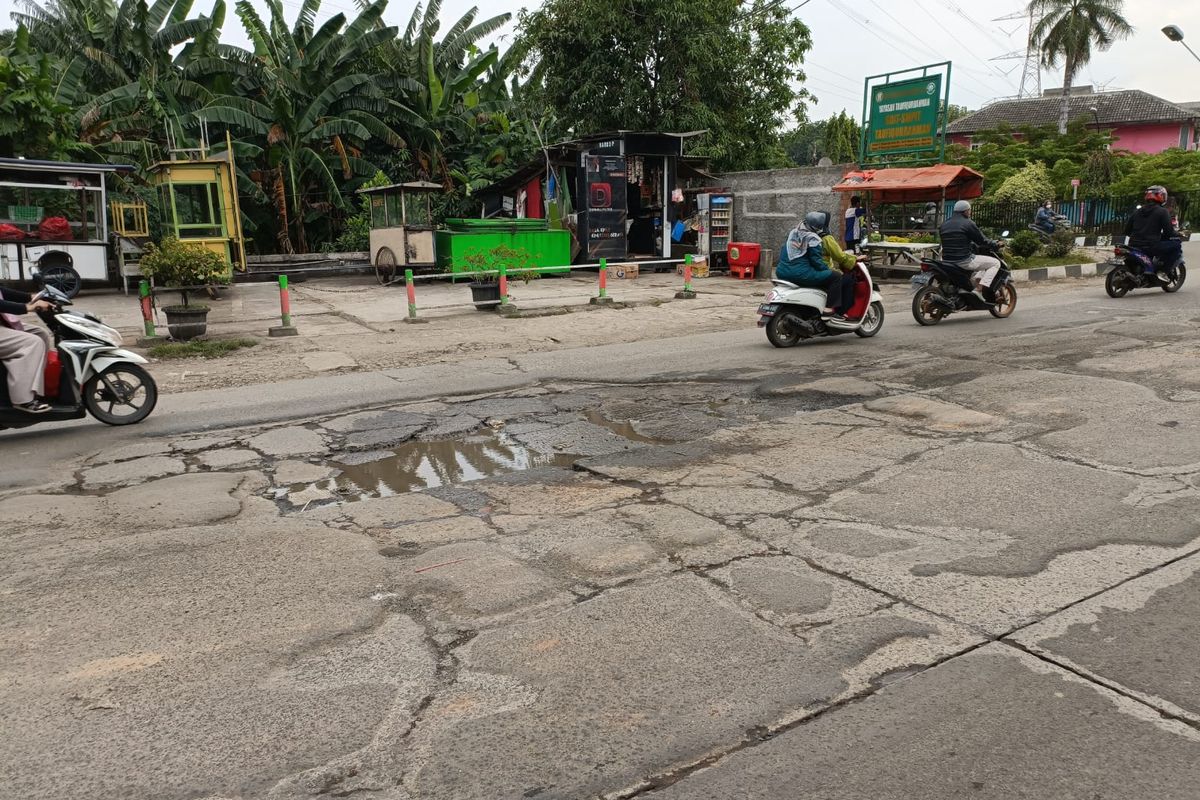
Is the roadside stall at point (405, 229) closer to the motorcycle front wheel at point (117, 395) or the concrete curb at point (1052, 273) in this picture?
the concrete curb at point (1052, 273)

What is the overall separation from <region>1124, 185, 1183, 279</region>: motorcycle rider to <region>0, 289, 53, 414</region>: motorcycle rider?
13854 millimetres

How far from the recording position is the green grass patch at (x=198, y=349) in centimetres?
1112

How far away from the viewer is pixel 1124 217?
92.0 ft

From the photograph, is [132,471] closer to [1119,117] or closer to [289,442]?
[289,442]

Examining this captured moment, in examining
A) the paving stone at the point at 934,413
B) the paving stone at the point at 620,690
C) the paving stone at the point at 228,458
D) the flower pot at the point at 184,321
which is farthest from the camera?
the flower pot at the point at 184,321

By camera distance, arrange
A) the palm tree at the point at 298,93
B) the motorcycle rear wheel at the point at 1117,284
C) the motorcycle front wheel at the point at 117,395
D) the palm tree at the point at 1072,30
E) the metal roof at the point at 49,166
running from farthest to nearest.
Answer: the palm tree at the point at 1072,30
the palm tree at the point at 298,93
the metal roof at the point at 49,166
the motorcycle rear wheel at the point at 1117,284
the motorcycle front wheel at the point at 117,395

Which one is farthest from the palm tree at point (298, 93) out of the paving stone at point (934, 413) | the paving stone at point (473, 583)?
the paving stone at point (473, 583)

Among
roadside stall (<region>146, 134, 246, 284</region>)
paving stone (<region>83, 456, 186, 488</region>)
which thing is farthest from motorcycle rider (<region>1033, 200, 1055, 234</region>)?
paving stone (<region>83, 456, 186, 488</region>)

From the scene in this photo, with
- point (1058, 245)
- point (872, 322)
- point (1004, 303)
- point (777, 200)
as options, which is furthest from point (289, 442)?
point (1058, 245)

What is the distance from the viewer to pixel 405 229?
64.4ft

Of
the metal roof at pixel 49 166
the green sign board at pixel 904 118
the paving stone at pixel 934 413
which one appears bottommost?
the paving stone at pixel 934 413

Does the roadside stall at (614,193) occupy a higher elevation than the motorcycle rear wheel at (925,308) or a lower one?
higher

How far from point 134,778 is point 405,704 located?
840 millimetres

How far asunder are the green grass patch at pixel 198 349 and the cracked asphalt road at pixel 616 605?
4106 mm
